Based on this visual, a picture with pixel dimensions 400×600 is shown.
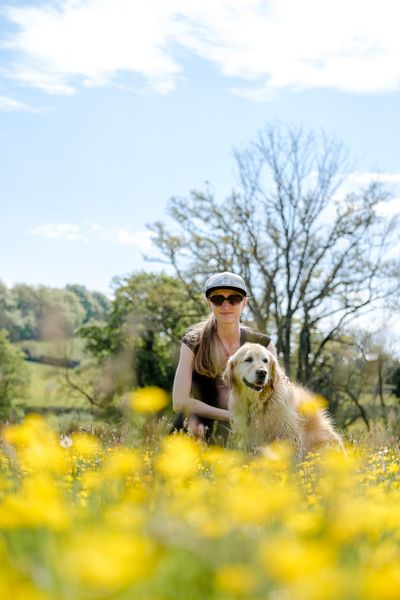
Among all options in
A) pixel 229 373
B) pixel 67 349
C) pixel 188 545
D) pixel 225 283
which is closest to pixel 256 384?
pixel 229 373

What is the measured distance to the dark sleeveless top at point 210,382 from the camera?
750 centimetres

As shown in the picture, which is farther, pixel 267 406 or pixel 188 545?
pixel 267 406

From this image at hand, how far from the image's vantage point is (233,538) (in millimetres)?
1898

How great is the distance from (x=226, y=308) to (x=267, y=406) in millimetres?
1092

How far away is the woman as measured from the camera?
698 cm

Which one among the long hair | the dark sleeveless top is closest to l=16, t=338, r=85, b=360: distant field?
the dark sleeveless top

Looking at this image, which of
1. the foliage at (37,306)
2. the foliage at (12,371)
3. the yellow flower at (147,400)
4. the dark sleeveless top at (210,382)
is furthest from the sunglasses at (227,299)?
the foliage at (37,306)

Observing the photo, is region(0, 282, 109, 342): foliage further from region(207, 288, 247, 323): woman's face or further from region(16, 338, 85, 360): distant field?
region(207, 288, 247, 323): woman's face

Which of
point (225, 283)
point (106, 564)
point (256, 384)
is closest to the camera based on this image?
point (106, 564)

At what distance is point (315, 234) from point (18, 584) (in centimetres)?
3077

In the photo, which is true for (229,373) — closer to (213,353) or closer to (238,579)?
(213,353)

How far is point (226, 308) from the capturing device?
279 inches

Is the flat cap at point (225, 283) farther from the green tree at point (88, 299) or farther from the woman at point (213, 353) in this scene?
the green tree at point (88, 299)

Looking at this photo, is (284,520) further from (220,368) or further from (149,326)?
(149,326)
